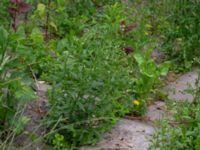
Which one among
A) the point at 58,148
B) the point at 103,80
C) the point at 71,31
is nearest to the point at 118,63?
the point at 103,80

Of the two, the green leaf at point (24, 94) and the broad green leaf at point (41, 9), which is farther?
the broad green leaf at point (41, 9)

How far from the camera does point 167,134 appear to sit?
12.7 ft

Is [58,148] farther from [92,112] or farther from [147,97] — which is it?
[147,97]

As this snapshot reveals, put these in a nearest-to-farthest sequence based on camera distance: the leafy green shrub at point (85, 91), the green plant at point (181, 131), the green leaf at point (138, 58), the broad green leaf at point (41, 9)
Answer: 1. the green plant at point (181, 131)
2. the leafy green shrub at point (85, 91)
3. the green leaf at point (138, 58)
4. the broad green leaf at point (41, 9)

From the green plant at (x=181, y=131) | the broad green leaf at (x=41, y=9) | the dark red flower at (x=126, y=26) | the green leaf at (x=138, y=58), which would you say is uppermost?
the broad green leaf at (x=41, y=9)

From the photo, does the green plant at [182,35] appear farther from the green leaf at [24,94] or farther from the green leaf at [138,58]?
the green leaf at [24,94]

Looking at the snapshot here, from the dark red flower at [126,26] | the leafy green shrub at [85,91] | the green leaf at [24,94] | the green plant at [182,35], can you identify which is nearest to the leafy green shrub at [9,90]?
the green leaf at [24,94]

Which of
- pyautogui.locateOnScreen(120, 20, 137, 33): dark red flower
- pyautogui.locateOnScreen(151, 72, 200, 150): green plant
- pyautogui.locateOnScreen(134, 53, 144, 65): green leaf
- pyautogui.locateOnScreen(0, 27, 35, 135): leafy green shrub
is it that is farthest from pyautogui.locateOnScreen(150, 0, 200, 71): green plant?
pyautogui.locateOnScreen(0, 27, 35, 135): leafy green shrub

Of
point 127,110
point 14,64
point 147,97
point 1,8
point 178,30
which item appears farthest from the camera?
point 178,30

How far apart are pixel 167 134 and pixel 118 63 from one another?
2.16ft

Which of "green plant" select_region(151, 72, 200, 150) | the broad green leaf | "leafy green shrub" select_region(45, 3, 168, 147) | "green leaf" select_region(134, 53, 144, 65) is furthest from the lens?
the broad green leaf

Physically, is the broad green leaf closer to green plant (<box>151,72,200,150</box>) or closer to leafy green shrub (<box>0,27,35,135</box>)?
leafy green shrub (<box>0,27,35,135</box>)

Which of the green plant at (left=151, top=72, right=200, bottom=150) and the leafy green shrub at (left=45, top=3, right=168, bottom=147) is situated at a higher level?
the leafy green shrub at (left=45, top=3, right=168, bottom=147)

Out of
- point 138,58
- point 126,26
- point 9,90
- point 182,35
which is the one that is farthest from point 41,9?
point 9,90
